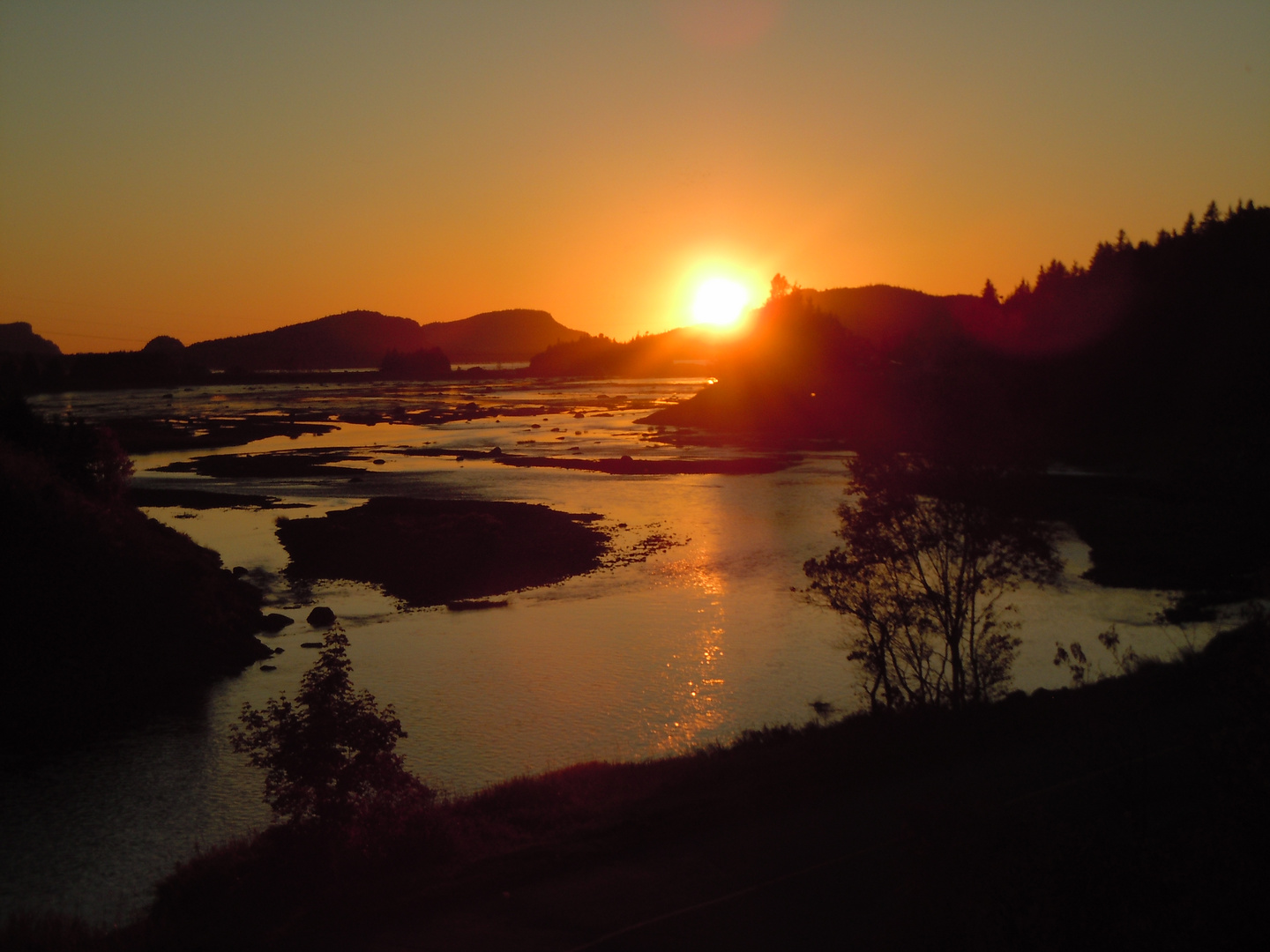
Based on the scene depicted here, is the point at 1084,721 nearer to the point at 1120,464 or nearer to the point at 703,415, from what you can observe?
the point at 1120,464

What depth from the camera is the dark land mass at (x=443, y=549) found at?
38.6m

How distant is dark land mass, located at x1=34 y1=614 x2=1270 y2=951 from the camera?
23.9ft

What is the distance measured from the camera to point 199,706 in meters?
25.7

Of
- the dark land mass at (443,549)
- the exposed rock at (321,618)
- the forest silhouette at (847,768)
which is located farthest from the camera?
the dark land mass at (443,549)

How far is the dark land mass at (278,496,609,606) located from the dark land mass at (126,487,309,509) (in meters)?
7.20

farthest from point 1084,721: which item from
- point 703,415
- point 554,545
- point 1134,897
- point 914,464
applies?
point 703,415

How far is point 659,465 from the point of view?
74.5 metres

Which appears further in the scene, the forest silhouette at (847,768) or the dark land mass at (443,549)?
the dark land mass at (443,549)

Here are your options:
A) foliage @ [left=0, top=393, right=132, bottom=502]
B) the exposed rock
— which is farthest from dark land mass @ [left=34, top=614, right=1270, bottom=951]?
foliage @ [left=0, top=393, right=132, bottom=502]

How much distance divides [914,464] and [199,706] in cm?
2078

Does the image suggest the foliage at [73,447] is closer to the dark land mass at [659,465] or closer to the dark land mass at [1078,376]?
the dark land mass at [1078,376]

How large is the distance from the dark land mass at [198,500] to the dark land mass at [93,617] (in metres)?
22.1

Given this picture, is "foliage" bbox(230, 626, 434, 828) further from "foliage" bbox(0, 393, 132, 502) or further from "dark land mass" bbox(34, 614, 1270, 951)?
"foliage" bbox(0, 393, 132, 502)

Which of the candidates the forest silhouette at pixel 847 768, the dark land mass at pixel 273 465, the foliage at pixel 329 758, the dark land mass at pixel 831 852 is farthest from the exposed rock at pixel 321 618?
the dark land mass at pixel 273 465
